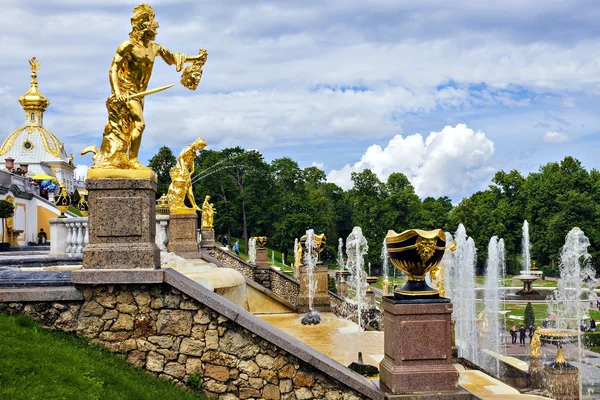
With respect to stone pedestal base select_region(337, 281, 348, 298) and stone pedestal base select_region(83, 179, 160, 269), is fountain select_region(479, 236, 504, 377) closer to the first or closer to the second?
stone pedestal base select_region(337, 281, 348, 298)

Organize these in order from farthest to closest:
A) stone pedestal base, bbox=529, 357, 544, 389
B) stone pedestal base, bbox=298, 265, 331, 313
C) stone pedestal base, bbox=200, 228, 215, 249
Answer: stone pedestal base, bbox=200, 228, 215, 249
stone pedestal base, bbox=298, 265, 331, 313
stone pedestal base, bbox=529, 357, 544, 389

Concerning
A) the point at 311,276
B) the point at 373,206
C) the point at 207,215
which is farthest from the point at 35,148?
the point at 311,276

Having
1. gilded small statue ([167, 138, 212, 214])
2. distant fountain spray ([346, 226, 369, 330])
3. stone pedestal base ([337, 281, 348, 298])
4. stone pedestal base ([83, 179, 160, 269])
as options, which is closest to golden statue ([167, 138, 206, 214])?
gilded small statue ([167, 138, 212, 214])

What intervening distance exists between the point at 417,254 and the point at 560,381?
8027 millimetres

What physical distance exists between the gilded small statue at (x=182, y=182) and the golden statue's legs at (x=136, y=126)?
527 inches

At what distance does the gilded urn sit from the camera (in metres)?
7.49

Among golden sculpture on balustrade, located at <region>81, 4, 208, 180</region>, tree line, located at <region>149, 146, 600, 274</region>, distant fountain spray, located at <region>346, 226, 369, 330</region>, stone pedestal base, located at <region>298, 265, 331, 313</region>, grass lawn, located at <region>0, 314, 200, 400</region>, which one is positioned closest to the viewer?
grass lawn, located at <region>0, 314, 200, 400</region>

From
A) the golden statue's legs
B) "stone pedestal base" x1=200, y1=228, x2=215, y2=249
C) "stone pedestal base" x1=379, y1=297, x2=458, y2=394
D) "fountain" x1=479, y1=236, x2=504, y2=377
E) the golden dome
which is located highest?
the golden dome

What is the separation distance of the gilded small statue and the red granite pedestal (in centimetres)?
1530

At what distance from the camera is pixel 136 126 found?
28.0 ft

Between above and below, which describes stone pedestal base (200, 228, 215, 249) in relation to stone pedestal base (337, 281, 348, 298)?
above

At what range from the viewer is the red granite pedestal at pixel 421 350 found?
7309 millimetres

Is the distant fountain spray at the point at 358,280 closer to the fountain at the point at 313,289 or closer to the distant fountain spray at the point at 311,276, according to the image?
the fountain at the point at 313,289

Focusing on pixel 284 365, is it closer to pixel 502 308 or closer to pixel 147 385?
pixel 147 385
